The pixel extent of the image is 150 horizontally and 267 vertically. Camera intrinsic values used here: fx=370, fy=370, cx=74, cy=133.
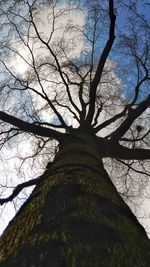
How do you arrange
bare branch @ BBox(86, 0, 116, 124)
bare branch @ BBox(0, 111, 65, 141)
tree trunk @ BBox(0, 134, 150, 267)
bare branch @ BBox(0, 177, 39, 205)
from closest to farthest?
tree trunk @ BBox(0, 134, 150, 267), bare branch @ BBox(86, 0, 116, 124), bare branch @ BBox(0, 111, 65, 141), bare branch @ BBox(0, 177, 39, 205)

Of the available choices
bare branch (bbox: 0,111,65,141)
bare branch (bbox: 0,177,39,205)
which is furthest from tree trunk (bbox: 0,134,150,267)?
bare branch (bbox: 0,177,39,205)

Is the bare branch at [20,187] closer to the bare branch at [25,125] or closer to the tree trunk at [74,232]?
the bare branch at [25,125]

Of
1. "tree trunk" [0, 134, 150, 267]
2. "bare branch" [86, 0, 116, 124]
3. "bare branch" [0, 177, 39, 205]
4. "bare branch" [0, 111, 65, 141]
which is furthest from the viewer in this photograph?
"bare branch" [0, 177, 39, 205]

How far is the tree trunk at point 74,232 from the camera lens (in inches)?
50.0

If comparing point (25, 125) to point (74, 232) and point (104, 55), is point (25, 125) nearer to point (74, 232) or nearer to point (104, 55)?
point (104, 55)

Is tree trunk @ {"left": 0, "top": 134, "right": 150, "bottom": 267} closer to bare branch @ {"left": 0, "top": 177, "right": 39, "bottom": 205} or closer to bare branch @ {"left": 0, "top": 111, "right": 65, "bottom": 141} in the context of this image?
bare branch @ {"left": 0, "top": 111, "right": 65, "bottom": 141}

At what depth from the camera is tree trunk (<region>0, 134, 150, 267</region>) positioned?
127 centimetres

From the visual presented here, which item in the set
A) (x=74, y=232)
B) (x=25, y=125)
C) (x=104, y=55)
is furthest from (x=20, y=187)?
(x=74, y=232)

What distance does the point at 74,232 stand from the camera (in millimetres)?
1463

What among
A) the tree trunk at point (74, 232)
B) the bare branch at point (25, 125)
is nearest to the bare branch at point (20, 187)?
the bare branch at point (25, 125)

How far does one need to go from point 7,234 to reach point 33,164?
658cm

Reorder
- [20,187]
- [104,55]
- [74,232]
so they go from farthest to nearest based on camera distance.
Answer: [20,187]
[104,55]
[74,232]

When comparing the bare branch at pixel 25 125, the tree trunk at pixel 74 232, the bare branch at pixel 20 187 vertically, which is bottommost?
the tree trunk at pixel 74 232

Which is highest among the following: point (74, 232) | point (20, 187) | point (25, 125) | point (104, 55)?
point (104, 55)
